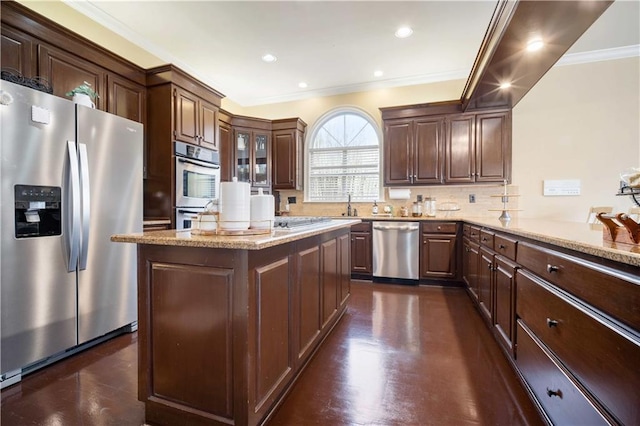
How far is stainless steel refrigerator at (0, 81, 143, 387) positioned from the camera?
1639mm

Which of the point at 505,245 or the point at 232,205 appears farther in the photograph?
the point at 505,245

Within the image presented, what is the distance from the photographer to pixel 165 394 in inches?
51.8

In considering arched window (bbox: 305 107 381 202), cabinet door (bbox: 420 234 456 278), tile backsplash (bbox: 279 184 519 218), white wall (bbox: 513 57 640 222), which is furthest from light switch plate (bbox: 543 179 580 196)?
arched window (bbox: 305 107 381 202)

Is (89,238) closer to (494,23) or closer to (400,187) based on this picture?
(494,23)

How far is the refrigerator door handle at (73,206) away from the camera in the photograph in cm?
190

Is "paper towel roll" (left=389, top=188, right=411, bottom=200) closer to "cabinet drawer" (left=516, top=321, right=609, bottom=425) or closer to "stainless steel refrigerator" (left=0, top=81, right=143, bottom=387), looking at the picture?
"cabinet drawer" (left=516, top=321, right=609, bottom=425)

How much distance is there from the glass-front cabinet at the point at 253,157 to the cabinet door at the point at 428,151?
2.48m

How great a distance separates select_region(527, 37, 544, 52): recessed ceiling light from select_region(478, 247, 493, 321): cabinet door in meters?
1.78

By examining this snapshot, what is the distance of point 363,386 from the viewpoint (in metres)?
1.66

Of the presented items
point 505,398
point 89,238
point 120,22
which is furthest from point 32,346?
point 120,22

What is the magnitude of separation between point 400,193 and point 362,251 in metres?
1.15

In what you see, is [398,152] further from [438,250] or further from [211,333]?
[211,333]

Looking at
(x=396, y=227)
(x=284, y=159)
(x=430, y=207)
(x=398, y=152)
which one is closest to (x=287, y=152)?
(x=284, y=159)

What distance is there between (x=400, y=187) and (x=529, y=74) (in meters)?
2.10
